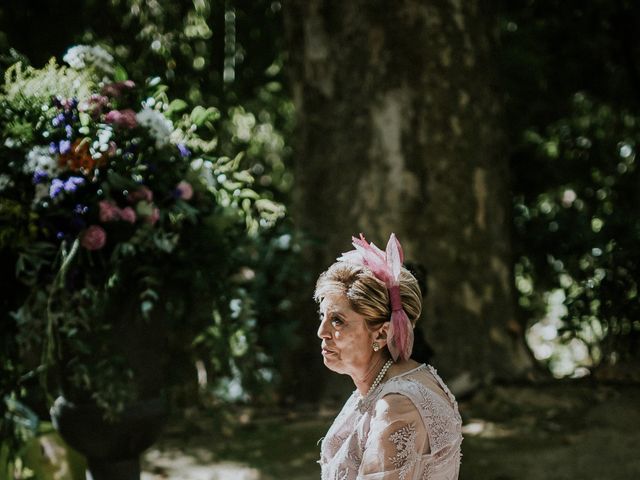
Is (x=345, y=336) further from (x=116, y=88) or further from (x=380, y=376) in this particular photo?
(x=116, y=88)

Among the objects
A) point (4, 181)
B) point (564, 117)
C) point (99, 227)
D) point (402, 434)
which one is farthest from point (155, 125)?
point (564, 117)

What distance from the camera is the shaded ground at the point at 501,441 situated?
17.7 feet

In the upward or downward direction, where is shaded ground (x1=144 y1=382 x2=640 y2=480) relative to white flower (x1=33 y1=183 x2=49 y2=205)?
downward

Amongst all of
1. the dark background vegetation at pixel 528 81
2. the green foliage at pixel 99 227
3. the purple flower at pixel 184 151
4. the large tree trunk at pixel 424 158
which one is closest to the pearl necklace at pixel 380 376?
the green foliage at pixel 99 227

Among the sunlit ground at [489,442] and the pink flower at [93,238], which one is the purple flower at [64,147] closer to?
the pink flower at [93,238]

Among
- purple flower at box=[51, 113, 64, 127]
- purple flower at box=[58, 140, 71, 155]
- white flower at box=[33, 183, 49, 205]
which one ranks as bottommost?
white flower at box=[33, 183, 49, 205]

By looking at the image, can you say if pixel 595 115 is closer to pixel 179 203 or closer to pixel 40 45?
pixel 40 45

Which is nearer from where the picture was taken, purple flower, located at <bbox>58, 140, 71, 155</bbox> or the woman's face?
the woman's face

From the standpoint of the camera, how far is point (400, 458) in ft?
8.23

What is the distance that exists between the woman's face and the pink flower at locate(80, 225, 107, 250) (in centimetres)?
145

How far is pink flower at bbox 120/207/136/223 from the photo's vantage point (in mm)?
3971

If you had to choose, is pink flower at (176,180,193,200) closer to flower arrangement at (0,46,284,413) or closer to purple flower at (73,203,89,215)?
flower arrangement at (0,46,284,413)

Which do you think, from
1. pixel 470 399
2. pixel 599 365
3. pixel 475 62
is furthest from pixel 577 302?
pixel 475 62

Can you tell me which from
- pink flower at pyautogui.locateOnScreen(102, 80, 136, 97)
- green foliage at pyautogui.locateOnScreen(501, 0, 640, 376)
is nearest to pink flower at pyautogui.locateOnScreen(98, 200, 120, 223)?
pink flower at pyautogui.locateOnScreen(102, 80, 136, 97)
